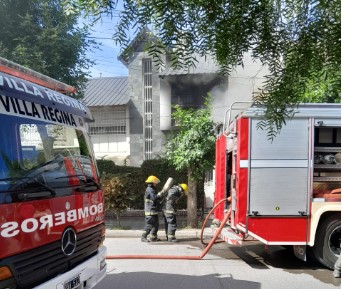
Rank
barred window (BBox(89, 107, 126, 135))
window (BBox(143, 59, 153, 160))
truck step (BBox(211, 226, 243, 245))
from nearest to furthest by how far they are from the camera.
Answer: truck step (BBox(211, 226, 243, 245)), window (BBox(143, 59, 153, 160)), barred window (BBox(89, 107, 126, 135))

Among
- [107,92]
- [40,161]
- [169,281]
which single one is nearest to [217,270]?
[169,281]

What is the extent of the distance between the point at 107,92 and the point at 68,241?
16671 millimetres

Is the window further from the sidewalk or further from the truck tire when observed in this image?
the truck tire

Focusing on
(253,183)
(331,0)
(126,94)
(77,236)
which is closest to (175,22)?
(331,0)

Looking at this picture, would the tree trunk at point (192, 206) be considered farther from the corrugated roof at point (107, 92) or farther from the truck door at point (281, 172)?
the corrugated roof at point (107, 92)

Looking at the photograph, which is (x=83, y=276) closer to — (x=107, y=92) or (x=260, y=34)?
(x=260, y=34)

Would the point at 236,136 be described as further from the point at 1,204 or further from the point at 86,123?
the point at 1,204

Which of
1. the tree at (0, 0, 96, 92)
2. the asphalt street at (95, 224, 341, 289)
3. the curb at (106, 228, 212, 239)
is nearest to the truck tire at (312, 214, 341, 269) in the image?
the asphalt street at (95, 224, 341, 289)

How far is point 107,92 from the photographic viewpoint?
19.7m

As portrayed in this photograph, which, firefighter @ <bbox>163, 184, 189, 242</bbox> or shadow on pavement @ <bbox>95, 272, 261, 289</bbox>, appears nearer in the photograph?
shadow on pavement @ <bbox>95, 272, 261, 289</bbox>

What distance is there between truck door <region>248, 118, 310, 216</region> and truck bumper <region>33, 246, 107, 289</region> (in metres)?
2.83

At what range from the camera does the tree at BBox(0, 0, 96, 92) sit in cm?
905

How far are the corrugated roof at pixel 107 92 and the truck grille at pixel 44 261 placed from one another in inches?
588

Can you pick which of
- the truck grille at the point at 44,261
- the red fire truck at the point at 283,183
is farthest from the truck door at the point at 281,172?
the truck grille at the point at 44,261
